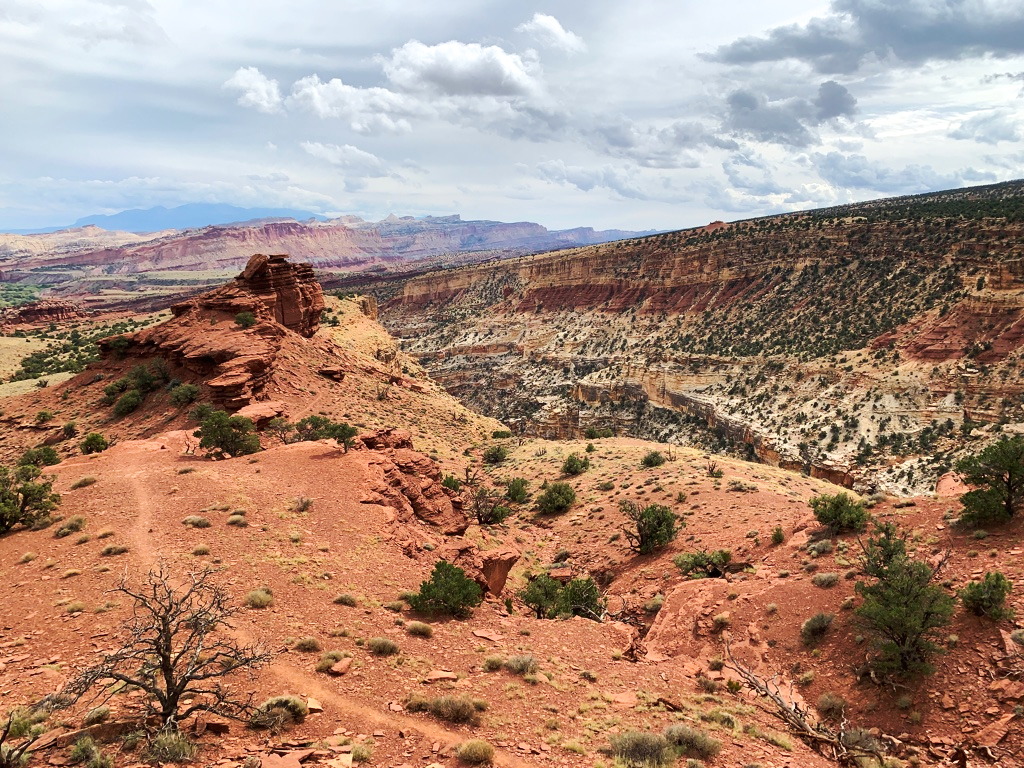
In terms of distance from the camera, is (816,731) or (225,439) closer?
(816,731)

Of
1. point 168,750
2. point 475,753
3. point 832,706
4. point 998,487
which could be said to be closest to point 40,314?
point 168,750

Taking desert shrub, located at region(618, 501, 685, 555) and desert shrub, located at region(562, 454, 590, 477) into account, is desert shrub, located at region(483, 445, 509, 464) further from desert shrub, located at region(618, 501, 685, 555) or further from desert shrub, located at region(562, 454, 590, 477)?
desert shrub, located at region(618, 501, 685, 555)

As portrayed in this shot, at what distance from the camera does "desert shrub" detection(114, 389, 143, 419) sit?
106 ft

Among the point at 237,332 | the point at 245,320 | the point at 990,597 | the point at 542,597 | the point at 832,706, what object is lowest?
the point at 542,597

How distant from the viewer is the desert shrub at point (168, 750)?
7.38 meters

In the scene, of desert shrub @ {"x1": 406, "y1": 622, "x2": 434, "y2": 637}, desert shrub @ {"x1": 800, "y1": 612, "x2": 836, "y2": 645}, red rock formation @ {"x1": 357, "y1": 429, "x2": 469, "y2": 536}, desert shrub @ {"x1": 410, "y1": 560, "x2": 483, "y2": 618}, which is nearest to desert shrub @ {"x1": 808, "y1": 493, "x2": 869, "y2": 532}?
desert shrub @ {"x1": 800, "y1": 612, "x2": 836, "y2": 645}

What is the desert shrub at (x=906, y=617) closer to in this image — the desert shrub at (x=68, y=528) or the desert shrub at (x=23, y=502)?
the desert shrub at (x=68, y=528)

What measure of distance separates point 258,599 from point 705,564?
15.2 m

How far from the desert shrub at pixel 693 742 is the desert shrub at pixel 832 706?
434 centimetres

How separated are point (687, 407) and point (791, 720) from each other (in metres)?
56.3

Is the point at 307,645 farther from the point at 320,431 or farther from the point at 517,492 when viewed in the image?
the point at 517,492

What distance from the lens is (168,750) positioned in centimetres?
741

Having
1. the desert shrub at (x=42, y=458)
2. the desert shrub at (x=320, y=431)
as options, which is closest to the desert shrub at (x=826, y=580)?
the desert shrub at (x=320, y=431)

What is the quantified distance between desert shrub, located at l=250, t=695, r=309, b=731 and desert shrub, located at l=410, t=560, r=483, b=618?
15.0 feet
